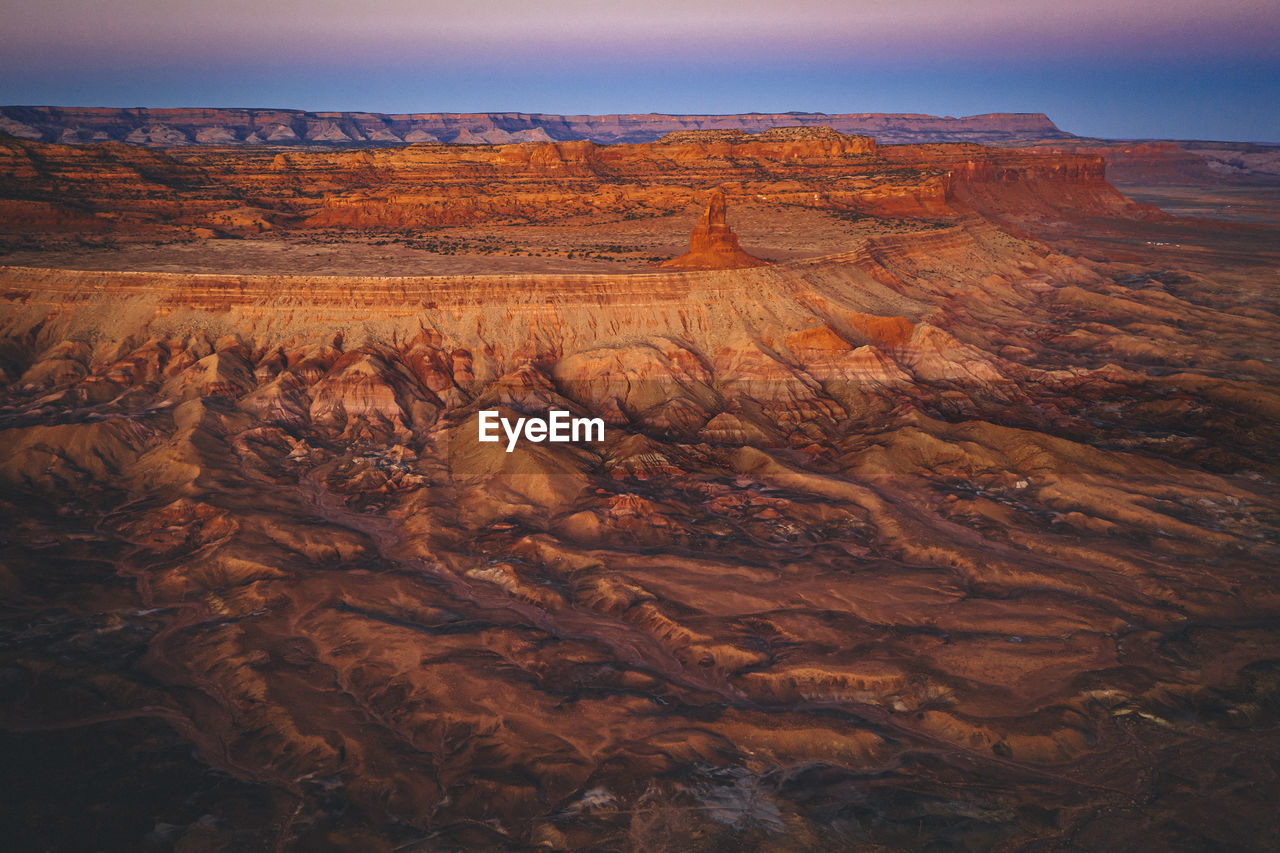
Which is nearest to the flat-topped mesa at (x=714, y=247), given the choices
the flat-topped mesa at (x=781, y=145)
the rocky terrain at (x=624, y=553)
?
the rocky terrain at (x=624, y=553)

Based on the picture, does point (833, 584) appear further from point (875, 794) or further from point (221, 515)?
point (221, 515)

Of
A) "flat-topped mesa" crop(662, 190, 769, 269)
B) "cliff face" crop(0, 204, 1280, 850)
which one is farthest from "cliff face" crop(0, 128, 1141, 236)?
"cliff face" crop(0, 204, 1280, 850)

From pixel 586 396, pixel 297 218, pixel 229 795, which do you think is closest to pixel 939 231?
pixel 586 396

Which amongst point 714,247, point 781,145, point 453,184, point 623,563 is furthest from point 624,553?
point 781,145

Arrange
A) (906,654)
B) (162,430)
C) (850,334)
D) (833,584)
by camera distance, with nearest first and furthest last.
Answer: (906,654)
(833,584)
(162,430)
(850,334)

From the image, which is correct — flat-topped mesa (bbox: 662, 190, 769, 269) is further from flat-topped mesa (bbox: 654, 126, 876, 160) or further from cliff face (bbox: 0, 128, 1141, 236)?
flat-topped mesa (bbox: 654, 126, 876, 160)

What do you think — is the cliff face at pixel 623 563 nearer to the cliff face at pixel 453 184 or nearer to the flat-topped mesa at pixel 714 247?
the flat-topped mesa at pixel 714 247
